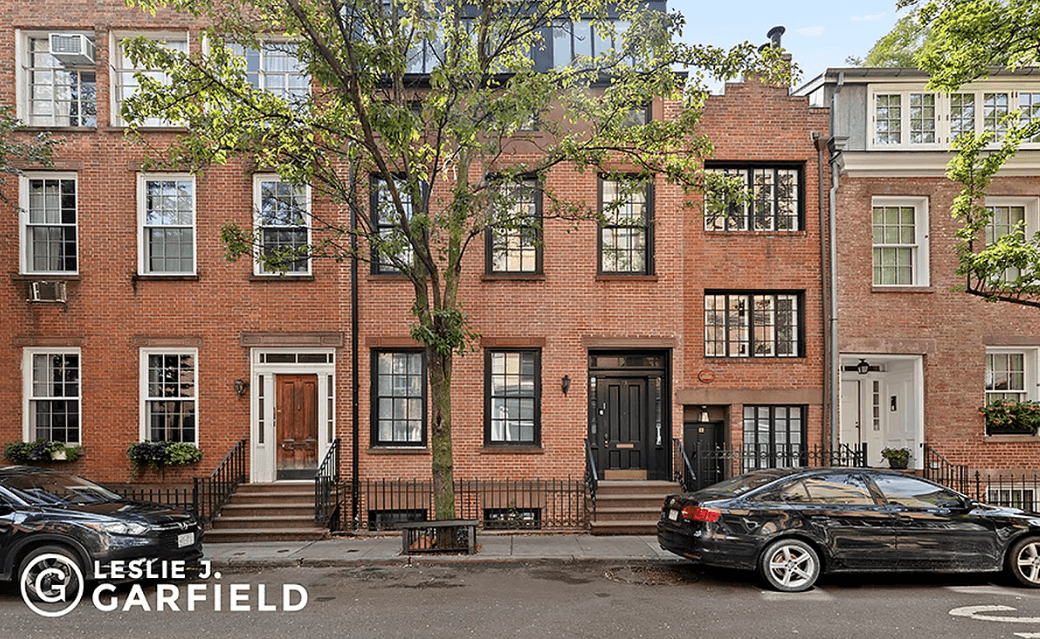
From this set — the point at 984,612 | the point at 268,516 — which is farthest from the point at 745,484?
the point at 268,516

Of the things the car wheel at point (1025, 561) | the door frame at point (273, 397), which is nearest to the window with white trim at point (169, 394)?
the door frame at point (273, 397)

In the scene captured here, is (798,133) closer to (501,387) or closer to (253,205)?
(501,387)

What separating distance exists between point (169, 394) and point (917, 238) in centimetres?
1537

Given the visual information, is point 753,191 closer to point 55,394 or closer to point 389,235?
point 389,235

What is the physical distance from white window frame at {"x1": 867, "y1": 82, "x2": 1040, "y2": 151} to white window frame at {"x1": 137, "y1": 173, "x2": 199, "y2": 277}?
13.6 metres

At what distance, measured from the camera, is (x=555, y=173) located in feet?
47.6

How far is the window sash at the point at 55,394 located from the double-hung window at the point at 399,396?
5888mm

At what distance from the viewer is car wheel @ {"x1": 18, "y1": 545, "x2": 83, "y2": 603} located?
8688 millimetres

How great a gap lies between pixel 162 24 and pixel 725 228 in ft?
39.2

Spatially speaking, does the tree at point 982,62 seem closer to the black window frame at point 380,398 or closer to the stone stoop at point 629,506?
the stone stoop at point 629,506

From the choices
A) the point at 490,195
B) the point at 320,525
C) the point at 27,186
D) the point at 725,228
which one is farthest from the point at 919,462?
the point at 27,186

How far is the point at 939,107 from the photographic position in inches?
595
